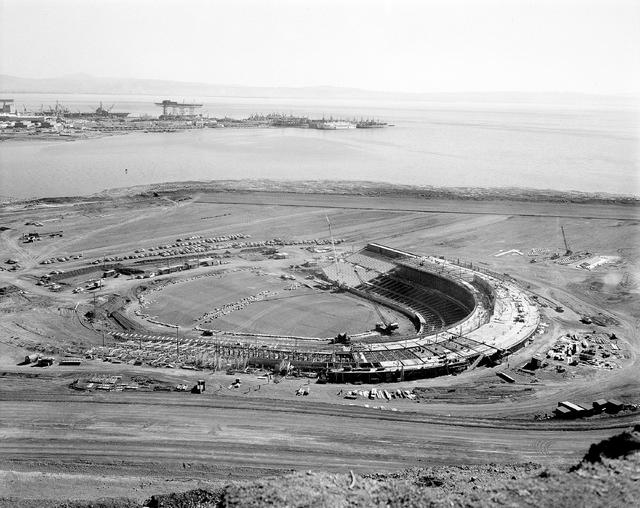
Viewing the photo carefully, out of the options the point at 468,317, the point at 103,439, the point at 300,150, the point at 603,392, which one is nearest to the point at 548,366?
the point at 603,392

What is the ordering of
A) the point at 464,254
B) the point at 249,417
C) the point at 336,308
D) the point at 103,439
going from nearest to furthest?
Result: the point at 103,439 → the point at 249,417 → the point at 336,308 → the point at 464,254

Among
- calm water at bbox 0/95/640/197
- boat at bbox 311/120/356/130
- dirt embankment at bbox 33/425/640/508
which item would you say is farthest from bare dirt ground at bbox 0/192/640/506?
boat at bbox 311/120/356/130

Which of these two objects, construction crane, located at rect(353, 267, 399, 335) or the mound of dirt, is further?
construction crane, located at rect(353, 267, 399, 335)

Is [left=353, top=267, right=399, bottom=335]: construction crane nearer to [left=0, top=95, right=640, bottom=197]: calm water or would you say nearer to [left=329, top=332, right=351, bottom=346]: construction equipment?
[left=329, top=332, right=351, bottom=346]: construction equipment

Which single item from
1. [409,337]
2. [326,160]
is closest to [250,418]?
[409,337]

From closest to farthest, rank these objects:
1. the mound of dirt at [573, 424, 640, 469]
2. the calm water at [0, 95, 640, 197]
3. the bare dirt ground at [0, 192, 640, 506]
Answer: the mound of dirt at [573, 424, 640, 469] < the bare dirt ground at [0, 192, 640, 506] < the calm water at [0, 95, 640, 197]

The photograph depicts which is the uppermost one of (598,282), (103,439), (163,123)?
(163,123)

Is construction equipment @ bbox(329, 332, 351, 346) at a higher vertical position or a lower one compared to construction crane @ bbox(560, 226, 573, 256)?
lower

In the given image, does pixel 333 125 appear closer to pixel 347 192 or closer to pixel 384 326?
pixel 347 192

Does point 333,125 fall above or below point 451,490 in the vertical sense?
above

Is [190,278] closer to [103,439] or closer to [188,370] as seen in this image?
[188,370]

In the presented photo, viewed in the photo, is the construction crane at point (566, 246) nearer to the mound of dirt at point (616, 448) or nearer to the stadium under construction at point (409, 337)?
the stadium under construction at point (409, 337)
